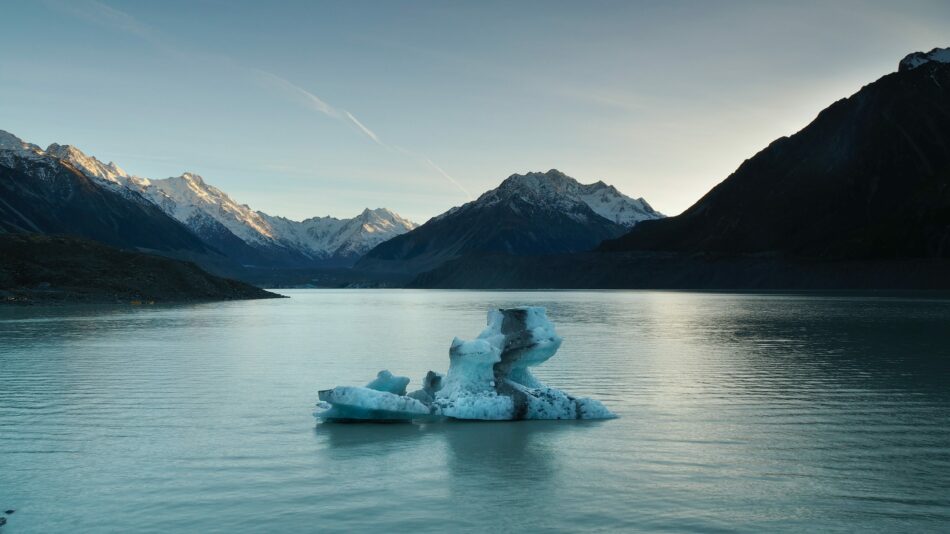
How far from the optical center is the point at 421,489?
14.3m

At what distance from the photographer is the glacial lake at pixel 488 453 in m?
12.7

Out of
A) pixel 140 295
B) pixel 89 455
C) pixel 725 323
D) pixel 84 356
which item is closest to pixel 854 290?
pixel 725 323

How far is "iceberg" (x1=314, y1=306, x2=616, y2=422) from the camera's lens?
Answer: 20.4 meters

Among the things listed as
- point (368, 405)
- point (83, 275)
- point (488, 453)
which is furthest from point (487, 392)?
point (83, 275)

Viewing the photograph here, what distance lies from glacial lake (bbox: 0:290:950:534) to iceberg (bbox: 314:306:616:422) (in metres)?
0.57

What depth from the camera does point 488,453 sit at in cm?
1719

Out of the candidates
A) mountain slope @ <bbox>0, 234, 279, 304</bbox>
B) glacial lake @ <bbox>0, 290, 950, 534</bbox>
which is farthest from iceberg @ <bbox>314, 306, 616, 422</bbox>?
mountain slope @ <bbox>0, 234, 279, 304</bbox>

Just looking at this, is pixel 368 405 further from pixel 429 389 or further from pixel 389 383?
pixel 429 389

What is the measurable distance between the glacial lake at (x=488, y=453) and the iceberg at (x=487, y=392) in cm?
57

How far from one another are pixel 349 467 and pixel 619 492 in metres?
5.52

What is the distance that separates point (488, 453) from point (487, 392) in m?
4.27

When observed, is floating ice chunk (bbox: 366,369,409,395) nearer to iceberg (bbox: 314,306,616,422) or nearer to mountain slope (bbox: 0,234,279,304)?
iceberg (bbox: 314,306,616,422)

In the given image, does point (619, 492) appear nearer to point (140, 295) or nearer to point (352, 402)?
point (352, 402)

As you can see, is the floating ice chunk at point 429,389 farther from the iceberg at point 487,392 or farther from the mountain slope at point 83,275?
the mountain slope at point 83,275
